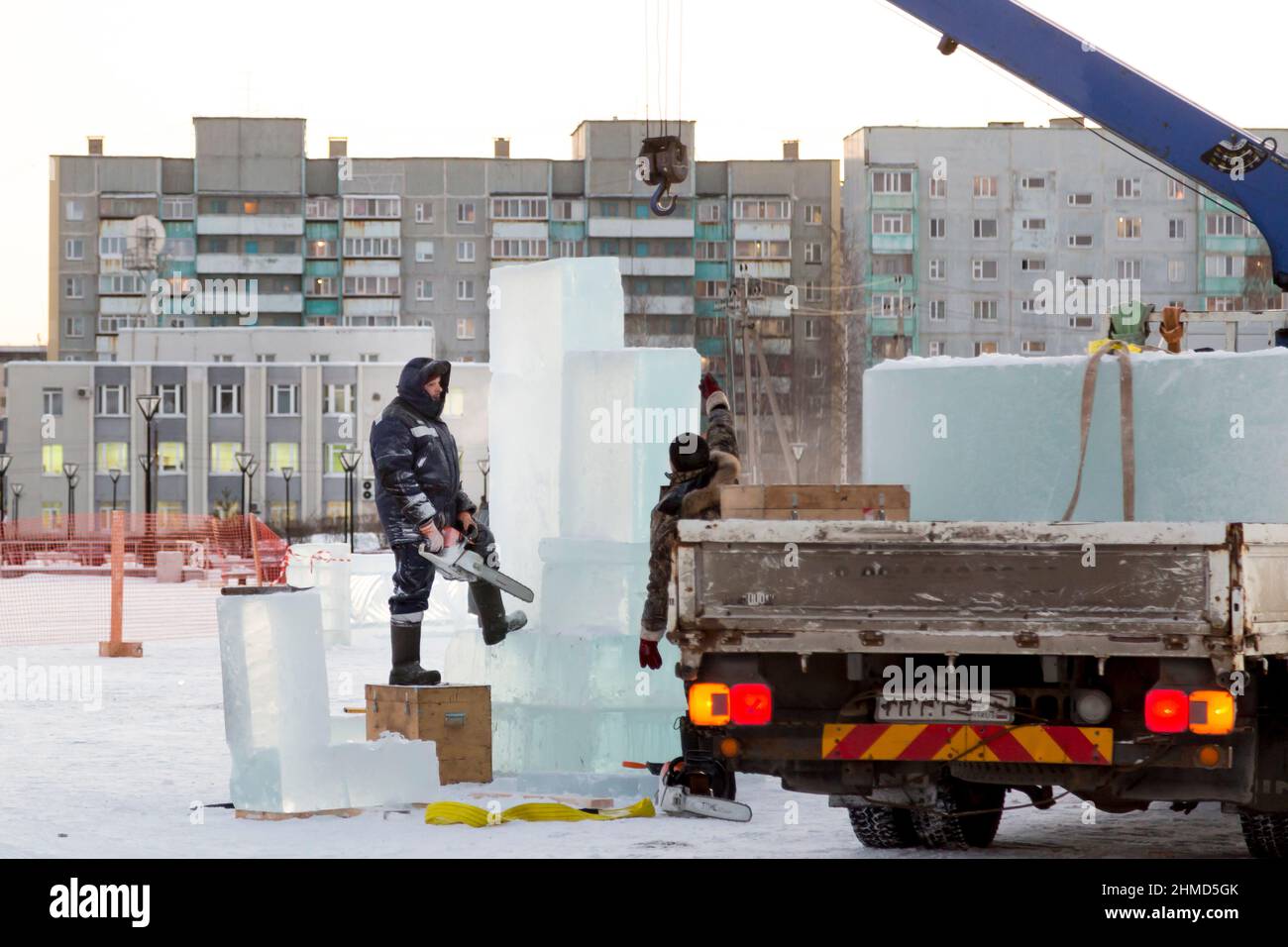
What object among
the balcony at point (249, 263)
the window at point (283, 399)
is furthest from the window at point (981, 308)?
the window at point (283, 399)

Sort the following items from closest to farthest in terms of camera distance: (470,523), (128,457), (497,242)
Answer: (470,523), (128,457), (497,242)

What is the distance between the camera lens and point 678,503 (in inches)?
402

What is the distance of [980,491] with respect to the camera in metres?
10.3

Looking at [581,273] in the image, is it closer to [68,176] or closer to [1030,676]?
[1030,676]

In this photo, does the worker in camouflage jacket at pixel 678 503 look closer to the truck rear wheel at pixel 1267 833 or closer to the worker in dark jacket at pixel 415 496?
the worker in dark jacket at pixel 415 496

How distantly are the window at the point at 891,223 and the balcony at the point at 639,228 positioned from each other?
40.3 ft

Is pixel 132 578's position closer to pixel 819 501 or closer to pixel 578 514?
pixel 578 514

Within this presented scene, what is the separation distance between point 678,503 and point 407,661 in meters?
2.22

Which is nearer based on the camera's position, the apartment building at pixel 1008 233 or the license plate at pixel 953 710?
the license plate at pixel 953 710

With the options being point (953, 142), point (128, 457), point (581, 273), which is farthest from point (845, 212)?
point (581, 273)

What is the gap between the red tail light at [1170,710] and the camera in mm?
7383

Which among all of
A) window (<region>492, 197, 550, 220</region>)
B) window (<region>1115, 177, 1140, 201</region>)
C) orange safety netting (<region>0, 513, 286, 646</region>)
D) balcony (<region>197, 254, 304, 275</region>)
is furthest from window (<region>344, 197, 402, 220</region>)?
orange safety netting (<region>0, 513, 286, 646</region>)

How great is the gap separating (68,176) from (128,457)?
119 ft

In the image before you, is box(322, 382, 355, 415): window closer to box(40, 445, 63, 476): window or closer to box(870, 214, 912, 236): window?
box(40, 445, 63, 476): window
